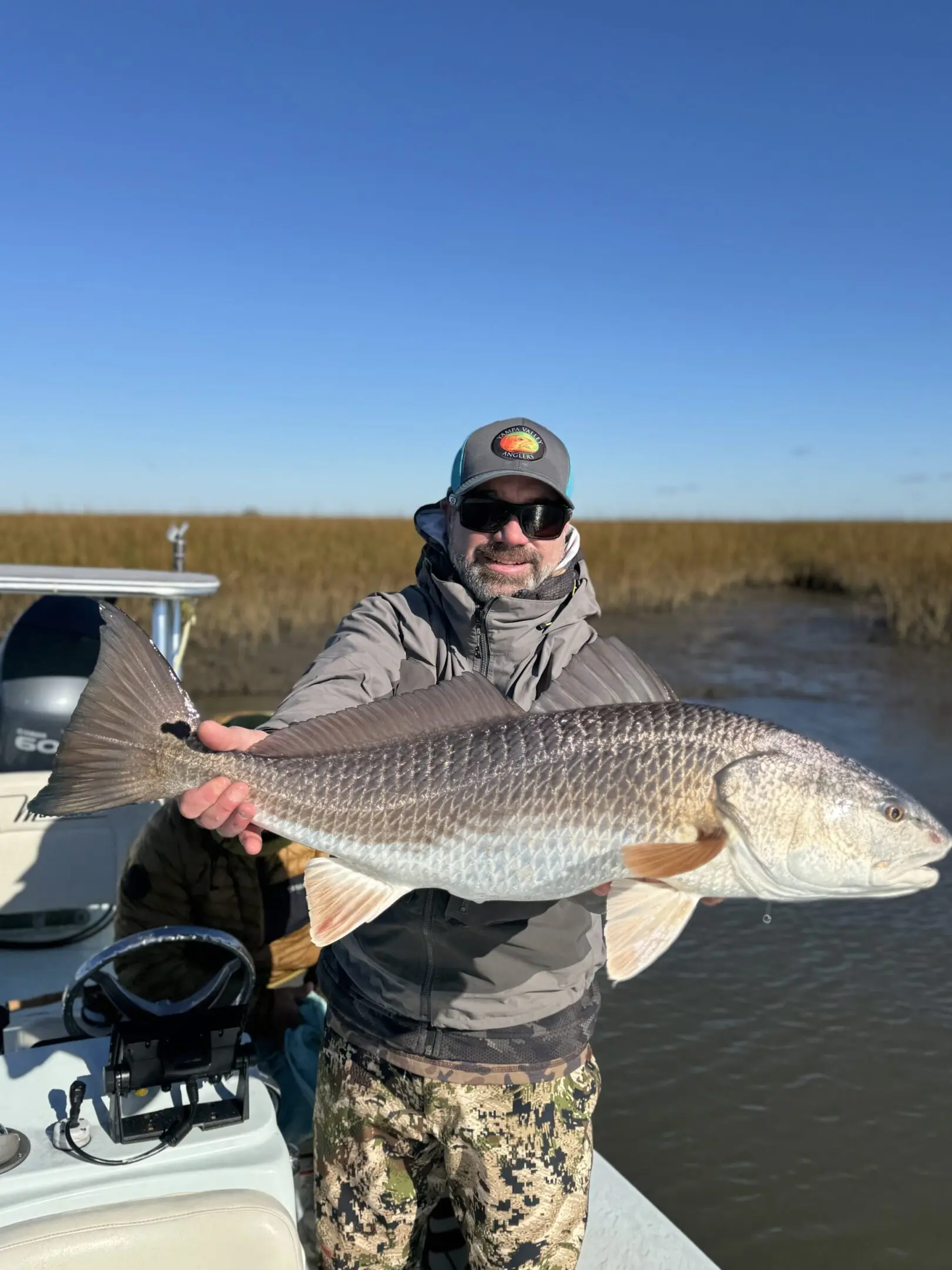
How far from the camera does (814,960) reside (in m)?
7.65

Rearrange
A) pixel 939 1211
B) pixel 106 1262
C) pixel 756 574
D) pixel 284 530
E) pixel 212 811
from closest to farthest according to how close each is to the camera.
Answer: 1. pixel 106 1262
2. pixel 212 811
3. pixel 939 1211
4. pixel 756 574
5. pixel 284 530

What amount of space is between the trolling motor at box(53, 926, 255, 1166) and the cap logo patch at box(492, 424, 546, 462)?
5.64ft

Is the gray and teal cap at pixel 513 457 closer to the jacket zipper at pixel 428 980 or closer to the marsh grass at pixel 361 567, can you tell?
the jacket zipper at pixel 428 980

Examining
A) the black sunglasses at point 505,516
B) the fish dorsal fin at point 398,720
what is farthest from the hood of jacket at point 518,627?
the fish dorsal fin at point 398,720

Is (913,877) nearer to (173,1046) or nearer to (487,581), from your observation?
(487,581)

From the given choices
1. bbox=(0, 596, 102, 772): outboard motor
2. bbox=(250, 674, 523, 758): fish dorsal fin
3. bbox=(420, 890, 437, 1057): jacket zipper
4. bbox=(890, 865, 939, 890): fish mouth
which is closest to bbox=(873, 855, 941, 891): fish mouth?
bbox=(890, 865, 939, 890): fish mouth

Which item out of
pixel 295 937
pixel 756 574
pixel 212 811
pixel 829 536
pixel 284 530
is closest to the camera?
pixel 212 811

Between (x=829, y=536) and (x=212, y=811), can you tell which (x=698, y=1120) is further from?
(x=829, y=536)

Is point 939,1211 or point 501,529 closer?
point 501,529

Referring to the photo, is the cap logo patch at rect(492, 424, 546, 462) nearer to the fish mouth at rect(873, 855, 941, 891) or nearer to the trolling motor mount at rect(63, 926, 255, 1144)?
the fish mouth at rect(873, 855, 941, 891)

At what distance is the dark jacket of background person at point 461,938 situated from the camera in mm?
2627

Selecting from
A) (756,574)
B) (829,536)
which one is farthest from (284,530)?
(829,536)

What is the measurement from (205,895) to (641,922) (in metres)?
1.94

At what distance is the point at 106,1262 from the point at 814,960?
6.49 metres
